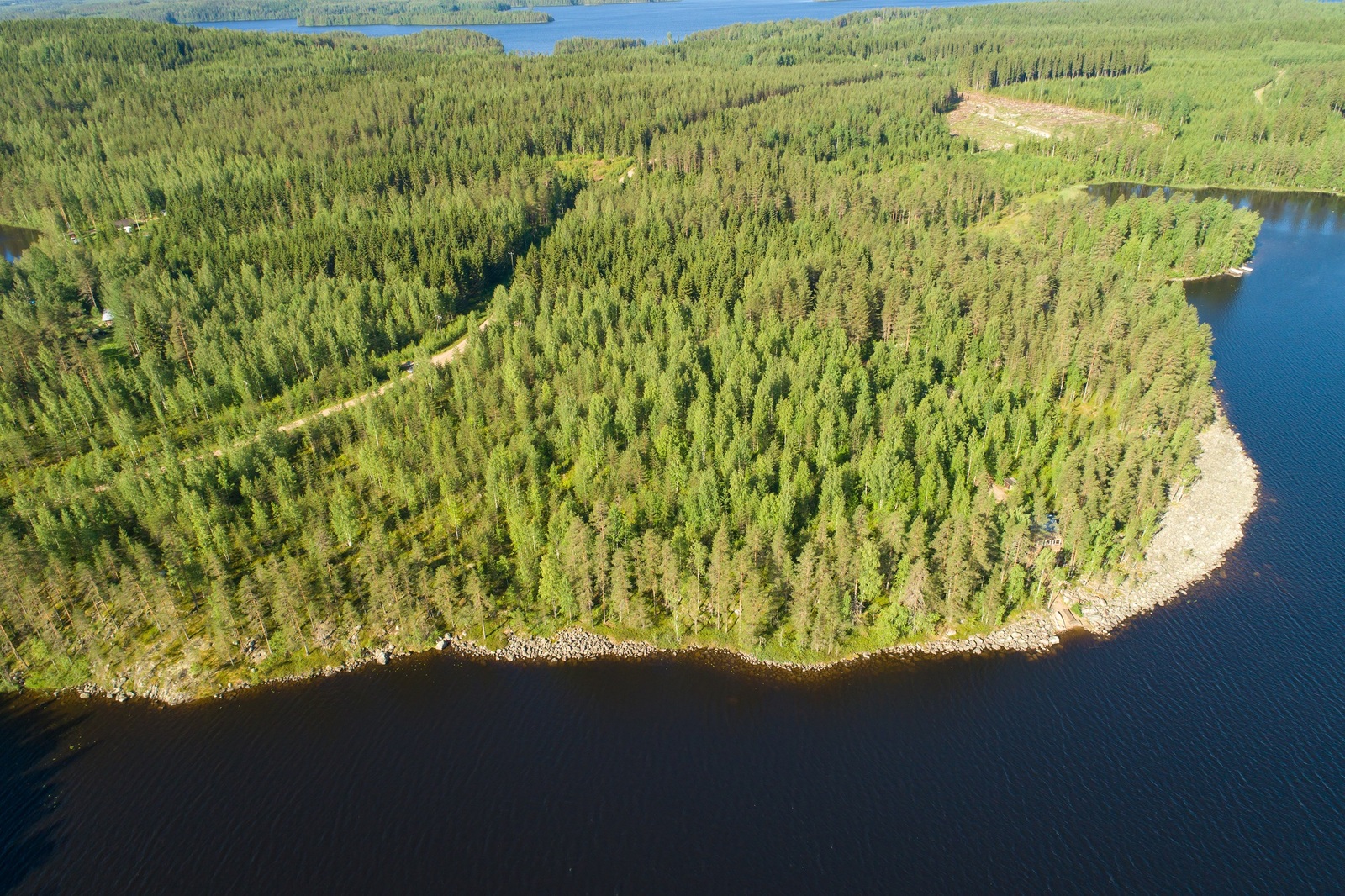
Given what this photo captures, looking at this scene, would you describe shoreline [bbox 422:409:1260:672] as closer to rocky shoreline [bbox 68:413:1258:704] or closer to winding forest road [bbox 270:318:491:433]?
rocky shoreline [bbox 68:413:1258:704]

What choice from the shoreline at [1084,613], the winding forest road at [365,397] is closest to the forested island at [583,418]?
the winding forest road at [365,397]

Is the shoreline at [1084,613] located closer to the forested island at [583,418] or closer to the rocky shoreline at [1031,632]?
the rocky shoreline at [1031,632]

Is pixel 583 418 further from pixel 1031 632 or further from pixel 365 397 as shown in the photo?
pixel 1031 632

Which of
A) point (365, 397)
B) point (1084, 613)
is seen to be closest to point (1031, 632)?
point (1084, 613)

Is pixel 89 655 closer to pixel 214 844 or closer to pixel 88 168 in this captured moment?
pixel 214 844

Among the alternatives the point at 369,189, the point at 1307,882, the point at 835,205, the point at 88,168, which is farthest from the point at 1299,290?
the point at 88,168

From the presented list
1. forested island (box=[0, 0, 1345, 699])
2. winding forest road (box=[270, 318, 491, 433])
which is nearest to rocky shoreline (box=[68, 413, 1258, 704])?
forested island (box=[0, 0, 1345, 699])
